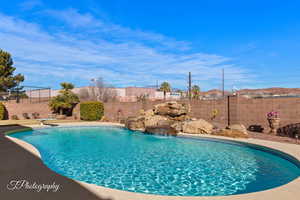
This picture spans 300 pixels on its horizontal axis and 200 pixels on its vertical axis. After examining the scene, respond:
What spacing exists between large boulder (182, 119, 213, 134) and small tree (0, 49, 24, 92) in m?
31.1

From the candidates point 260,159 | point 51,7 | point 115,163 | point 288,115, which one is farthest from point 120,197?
point 51,7

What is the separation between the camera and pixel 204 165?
6.63 meters

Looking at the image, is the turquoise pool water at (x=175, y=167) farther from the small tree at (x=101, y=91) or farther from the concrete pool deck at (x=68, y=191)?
the small tree at (x=101, y=91)

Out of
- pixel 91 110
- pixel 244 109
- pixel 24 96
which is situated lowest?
pixel 91 110

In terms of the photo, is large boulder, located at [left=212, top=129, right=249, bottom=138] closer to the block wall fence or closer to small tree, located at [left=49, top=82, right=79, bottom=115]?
the block wall fence

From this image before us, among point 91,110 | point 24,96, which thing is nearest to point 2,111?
point 24,96

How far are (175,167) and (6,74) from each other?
3597 centimetres

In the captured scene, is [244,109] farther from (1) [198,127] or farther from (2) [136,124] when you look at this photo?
(2) [136,124]

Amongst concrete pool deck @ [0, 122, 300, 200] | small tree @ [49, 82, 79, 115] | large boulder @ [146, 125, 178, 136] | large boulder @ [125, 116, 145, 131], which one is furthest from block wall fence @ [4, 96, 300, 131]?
small tree @ [49, 82, 79, 115]

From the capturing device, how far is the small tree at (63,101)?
2270cm

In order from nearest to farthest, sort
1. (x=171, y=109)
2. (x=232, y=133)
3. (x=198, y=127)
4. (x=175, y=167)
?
(x=175, y=167) < (x=232, y=133) < (x=198, y=127) < (x=171, y=109)

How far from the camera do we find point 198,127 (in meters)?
12.5

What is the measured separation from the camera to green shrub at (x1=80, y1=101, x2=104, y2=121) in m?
21.3

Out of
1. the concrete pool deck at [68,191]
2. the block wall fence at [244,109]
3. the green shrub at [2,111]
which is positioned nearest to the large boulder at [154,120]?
the block wall fence at [244,109]
